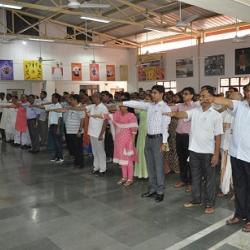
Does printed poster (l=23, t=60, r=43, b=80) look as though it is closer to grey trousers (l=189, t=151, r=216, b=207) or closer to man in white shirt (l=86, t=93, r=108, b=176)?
man in white shirt (l=86, t=93, r=108, b=176)

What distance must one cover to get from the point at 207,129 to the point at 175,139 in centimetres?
161

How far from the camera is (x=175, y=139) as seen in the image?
5020 millimetres

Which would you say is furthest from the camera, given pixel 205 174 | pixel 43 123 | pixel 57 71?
pixel 57 71

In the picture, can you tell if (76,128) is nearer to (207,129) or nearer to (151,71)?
(207,129)

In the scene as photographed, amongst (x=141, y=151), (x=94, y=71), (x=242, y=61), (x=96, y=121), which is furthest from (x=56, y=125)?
(x=94, y=71)

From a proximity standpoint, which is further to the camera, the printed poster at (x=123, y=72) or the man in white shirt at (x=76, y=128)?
the printed poster at (x=123, y=72)

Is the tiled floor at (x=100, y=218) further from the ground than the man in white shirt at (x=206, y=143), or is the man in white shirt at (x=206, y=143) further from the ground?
the man in white shirt at (x=206, y=143)

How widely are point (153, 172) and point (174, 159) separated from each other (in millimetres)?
1353

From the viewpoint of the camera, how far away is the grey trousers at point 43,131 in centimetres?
804

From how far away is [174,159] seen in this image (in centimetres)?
529

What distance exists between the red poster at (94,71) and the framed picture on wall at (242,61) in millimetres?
6577

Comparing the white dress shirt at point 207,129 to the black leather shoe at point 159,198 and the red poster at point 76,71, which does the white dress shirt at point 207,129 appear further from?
the red poster at point 76,71

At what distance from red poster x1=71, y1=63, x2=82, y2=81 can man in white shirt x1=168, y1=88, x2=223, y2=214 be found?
1165cm

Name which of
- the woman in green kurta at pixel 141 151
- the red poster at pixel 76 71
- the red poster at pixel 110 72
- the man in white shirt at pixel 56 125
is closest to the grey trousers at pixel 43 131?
the man in white shirt at pixel 56 125
